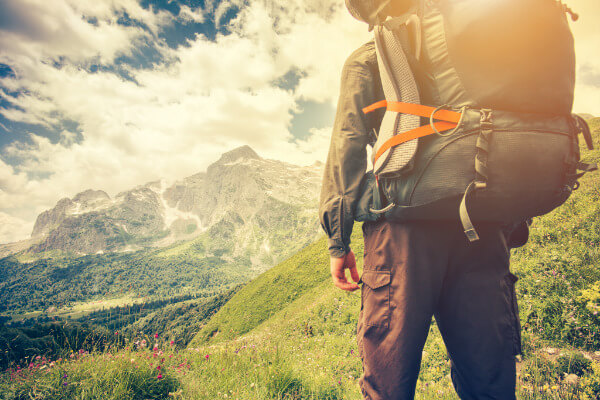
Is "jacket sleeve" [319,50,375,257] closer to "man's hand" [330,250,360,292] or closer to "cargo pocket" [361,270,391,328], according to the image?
"man's hand" [330,250,360,292]

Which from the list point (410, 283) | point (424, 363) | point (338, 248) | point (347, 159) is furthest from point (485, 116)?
point (424, 363)

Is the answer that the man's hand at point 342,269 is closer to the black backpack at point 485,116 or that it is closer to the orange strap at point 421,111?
the black backpack at point 485,116

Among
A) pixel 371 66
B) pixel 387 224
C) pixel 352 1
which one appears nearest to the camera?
pixel 387 224

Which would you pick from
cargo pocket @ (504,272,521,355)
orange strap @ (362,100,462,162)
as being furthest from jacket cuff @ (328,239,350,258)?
cargo pocket @ (504,272,521,355)

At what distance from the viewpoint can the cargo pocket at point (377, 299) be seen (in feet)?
6.05

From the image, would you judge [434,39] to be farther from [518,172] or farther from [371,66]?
[518,172]

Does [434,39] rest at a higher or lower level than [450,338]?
higher

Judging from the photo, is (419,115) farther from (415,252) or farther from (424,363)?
(424,363)

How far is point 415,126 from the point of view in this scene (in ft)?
5.98

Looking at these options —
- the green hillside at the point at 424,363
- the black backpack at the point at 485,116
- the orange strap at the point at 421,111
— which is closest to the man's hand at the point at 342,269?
the black backpack at the point at 485,116

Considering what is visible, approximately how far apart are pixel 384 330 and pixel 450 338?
2.03 feet

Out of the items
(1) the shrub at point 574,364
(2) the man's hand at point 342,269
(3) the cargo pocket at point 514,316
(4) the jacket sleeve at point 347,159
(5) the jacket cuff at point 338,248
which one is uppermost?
(4) the jacket sleeve at point 347,159

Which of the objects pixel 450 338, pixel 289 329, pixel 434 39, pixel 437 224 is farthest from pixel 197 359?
pixel 289 329

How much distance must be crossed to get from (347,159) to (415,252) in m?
0.83
